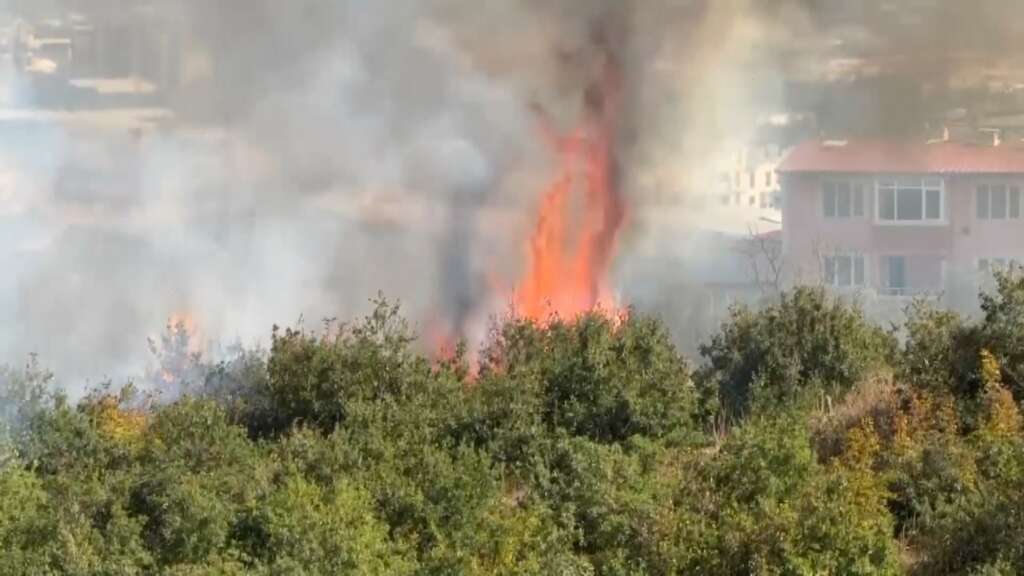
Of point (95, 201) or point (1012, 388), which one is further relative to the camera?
point (95, 201)

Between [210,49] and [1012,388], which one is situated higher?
[210,49]

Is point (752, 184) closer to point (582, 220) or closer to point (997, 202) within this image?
point (582, 220)

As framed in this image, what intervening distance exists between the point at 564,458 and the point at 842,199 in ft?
41.1

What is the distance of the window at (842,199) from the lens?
82.1ft

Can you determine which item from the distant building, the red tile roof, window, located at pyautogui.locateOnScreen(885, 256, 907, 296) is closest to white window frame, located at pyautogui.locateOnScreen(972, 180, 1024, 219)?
the red tile roof

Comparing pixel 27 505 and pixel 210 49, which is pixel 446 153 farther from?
pixel 27 505

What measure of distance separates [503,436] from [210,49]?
12.2 meters

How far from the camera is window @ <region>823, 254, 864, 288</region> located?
81.7 ft

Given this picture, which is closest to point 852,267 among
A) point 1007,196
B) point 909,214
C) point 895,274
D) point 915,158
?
point 895,274

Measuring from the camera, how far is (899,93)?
2430 centimetres

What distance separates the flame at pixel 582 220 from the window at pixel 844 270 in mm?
3358

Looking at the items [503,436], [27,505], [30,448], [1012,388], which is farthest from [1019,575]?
[30,448]

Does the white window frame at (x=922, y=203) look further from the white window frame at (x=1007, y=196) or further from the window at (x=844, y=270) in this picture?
the window at (x=844, y=270)

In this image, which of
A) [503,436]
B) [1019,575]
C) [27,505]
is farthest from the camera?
[503,436]
